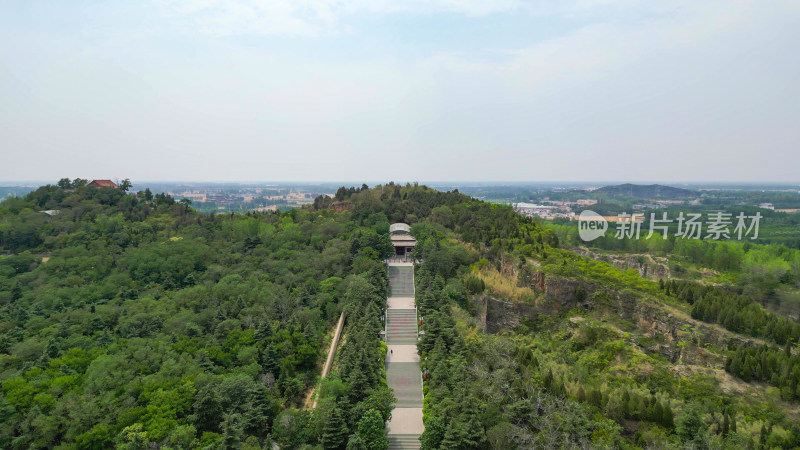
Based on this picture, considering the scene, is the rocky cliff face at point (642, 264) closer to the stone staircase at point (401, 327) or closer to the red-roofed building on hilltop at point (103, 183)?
the stone staircase at point (401, 327)

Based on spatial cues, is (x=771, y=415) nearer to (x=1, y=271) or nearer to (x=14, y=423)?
(x=14, y=423)

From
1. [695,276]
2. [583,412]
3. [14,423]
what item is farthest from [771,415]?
[14,423]

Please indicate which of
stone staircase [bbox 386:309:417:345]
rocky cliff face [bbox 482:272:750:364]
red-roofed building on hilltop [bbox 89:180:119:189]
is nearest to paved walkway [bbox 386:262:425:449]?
stone staircase [bbox 386:309:417:345]

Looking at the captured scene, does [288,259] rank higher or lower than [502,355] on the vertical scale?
higher

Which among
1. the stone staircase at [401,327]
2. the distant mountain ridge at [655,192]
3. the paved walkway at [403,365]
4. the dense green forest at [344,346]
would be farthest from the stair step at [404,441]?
the distant mountain ridge at [655,192]

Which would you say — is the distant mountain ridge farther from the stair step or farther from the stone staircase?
the stair step

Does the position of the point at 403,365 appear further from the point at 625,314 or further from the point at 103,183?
the point at 103,183
